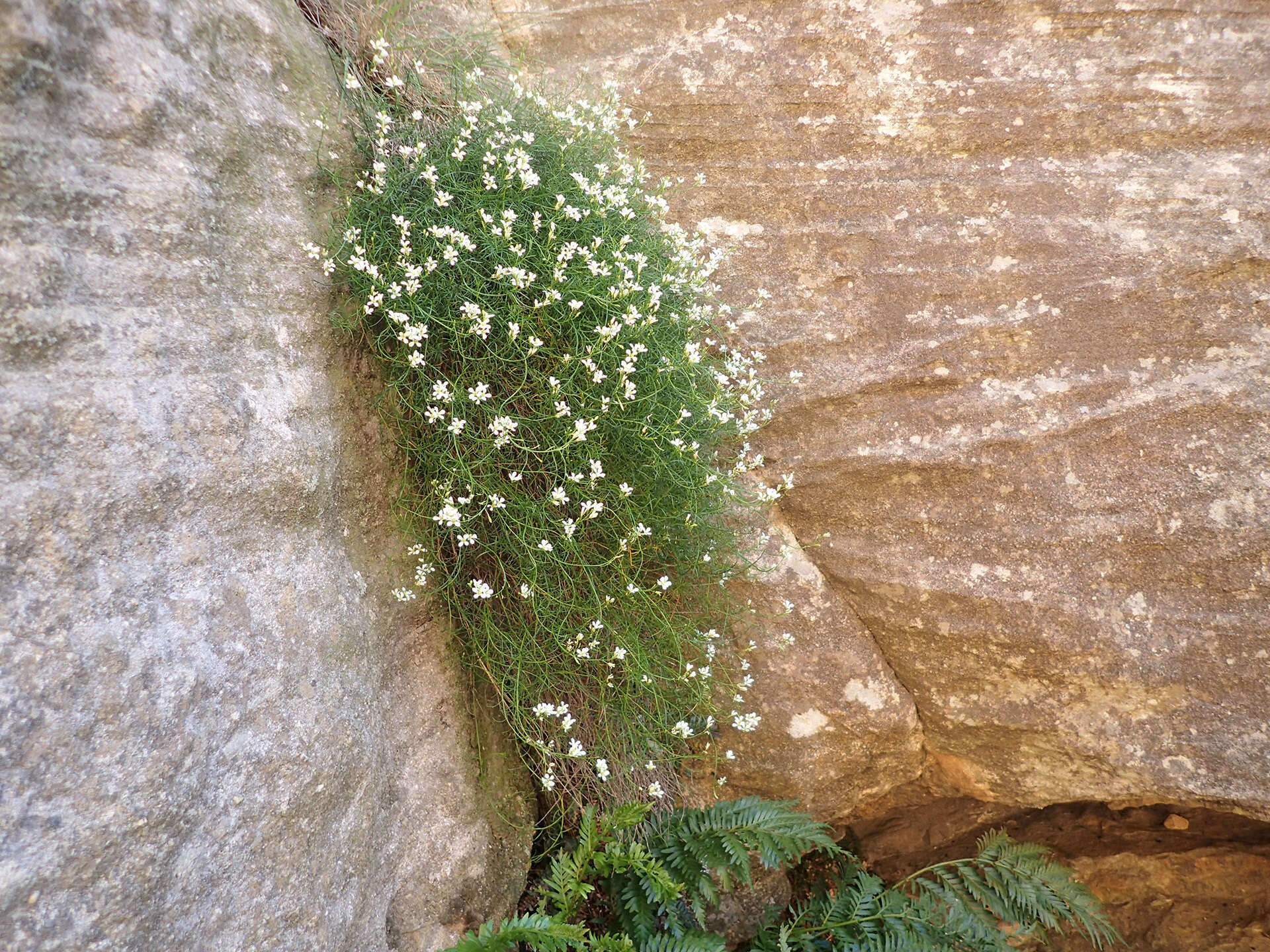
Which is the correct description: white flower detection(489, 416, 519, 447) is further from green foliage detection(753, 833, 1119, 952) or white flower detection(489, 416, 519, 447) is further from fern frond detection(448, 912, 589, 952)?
green foliage detection(753, 833, 1119, 952)

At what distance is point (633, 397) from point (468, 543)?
528 mm

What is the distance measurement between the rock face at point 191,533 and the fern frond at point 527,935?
29 centimetres

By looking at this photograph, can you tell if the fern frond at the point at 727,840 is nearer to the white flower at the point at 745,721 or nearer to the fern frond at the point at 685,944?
the fern frond at the point at 685,944

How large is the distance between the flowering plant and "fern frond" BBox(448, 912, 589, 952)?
1.05 feet

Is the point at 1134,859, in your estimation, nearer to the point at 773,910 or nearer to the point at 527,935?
the point at 773,910

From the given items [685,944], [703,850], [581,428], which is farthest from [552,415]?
[685,944]

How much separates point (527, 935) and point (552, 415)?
120 cm

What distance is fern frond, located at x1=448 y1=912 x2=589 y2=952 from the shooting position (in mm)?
1935

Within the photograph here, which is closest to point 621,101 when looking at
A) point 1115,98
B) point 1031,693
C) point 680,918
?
point 1115,98

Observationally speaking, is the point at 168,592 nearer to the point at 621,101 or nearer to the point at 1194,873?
the point at 621,101

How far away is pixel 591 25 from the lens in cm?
290

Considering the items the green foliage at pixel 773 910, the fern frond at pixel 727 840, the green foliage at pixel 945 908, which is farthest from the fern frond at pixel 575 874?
the green foliage at pixel 945 908

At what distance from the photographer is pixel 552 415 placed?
2047mm

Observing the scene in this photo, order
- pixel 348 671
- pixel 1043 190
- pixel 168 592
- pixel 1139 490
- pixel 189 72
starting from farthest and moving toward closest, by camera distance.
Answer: pixel 1043 190
pixel 1139 490
pixel 348 671
pixel 189 72
pixel 168 592
